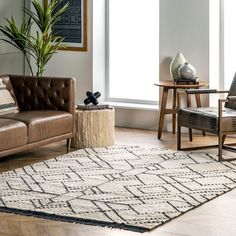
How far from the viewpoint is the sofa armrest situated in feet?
24.8

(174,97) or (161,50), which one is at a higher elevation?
(161,50)

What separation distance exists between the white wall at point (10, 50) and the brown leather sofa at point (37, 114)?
1.39 metres

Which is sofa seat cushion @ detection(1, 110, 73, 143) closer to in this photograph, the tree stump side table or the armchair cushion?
the tree stump side table

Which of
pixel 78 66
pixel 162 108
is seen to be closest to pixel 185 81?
pixel 162 108

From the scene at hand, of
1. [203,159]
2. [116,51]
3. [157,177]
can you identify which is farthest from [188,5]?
[157,177]

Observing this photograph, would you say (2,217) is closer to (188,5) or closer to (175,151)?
(175,151)

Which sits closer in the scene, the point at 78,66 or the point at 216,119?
the point at 216,119

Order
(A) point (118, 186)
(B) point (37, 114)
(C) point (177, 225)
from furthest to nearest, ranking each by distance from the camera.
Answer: (B) point (37, 114) → (A) point (118, 186) → (C) point (177, 225)

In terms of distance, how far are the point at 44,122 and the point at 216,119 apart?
5.24 ft

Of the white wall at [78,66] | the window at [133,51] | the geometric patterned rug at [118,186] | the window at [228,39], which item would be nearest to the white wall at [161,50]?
the white wall at [78,66]

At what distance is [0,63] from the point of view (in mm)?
9094

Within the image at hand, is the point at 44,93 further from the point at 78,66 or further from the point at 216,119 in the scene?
the point at 216,119

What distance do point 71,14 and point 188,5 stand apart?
155 cm

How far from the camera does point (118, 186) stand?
6098mm
